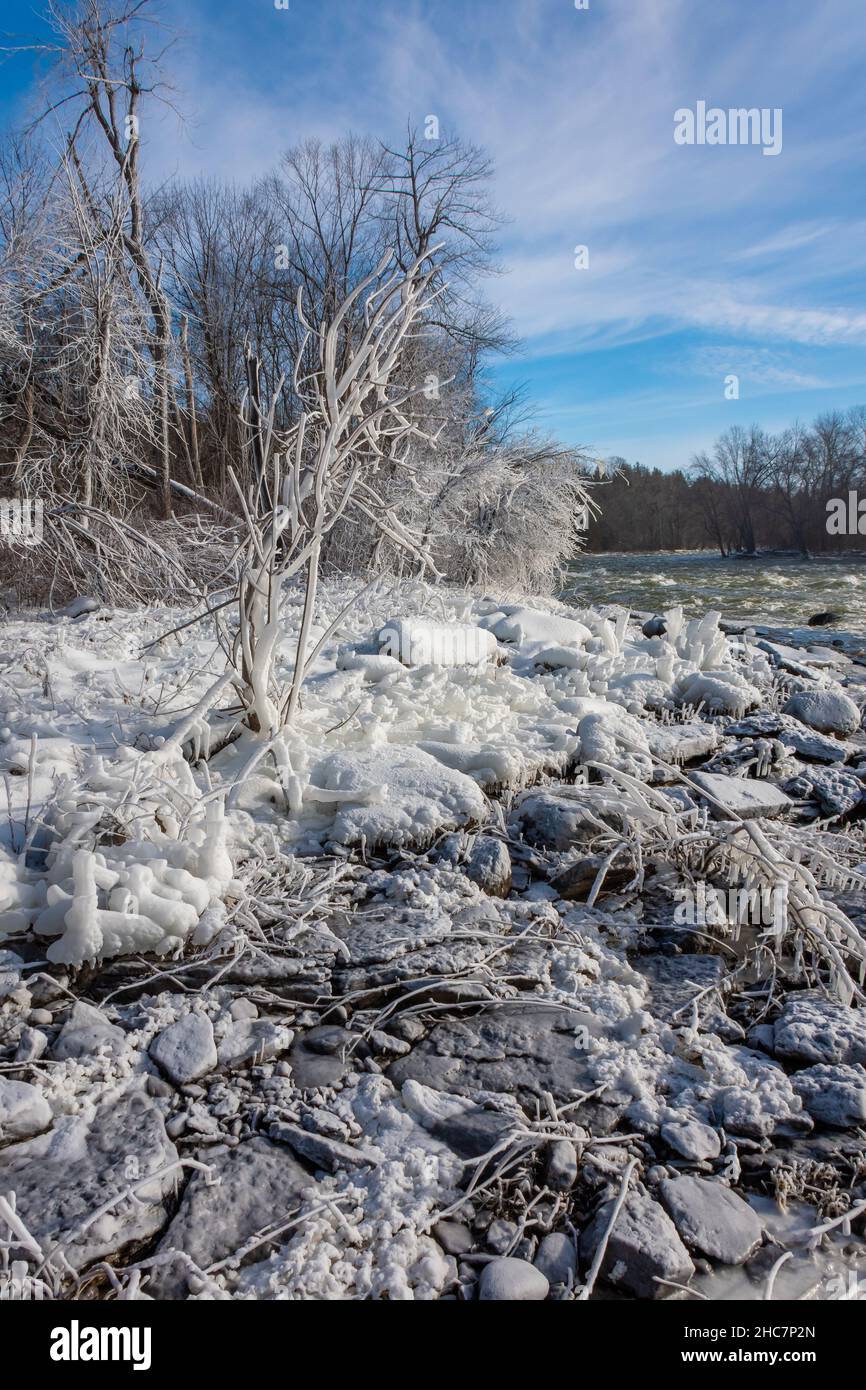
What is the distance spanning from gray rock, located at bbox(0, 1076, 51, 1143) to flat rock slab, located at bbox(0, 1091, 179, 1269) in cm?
3

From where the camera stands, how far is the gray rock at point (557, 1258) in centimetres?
138

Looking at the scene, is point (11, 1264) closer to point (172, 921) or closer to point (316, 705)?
point (172, 921)

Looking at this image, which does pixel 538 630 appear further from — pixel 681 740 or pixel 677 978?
pixel 677 978

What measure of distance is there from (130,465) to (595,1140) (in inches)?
542

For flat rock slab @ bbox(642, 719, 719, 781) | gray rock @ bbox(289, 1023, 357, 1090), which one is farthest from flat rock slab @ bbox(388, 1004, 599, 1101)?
flat rock slab @ bbox(642, 719, 719, 781)

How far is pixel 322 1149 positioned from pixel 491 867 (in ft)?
4.43

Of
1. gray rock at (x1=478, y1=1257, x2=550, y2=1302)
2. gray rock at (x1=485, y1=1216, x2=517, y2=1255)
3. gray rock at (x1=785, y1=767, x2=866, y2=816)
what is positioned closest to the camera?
gray rock at (x1=478, y1=1257, x2=550, y2=1302)

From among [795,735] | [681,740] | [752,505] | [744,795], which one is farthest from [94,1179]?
[752,505]

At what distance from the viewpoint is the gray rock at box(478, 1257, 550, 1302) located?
1.33 metres

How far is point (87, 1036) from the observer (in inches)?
75.2

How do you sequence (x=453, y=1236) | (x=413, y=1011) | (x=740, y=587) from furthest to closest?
(x=740, y=587) < (x=413, y=1011) < (x=453, y=1236)

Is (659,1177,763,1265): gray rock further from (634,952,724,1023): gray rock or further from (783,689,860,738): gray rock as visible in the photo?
(783,689,860,738): gray rock

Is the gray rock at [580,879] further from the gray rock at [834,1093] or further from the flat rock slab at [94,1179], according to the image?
the flat rock slab at [94,1179]

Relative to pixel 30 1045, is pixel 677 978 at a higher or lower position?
lower
